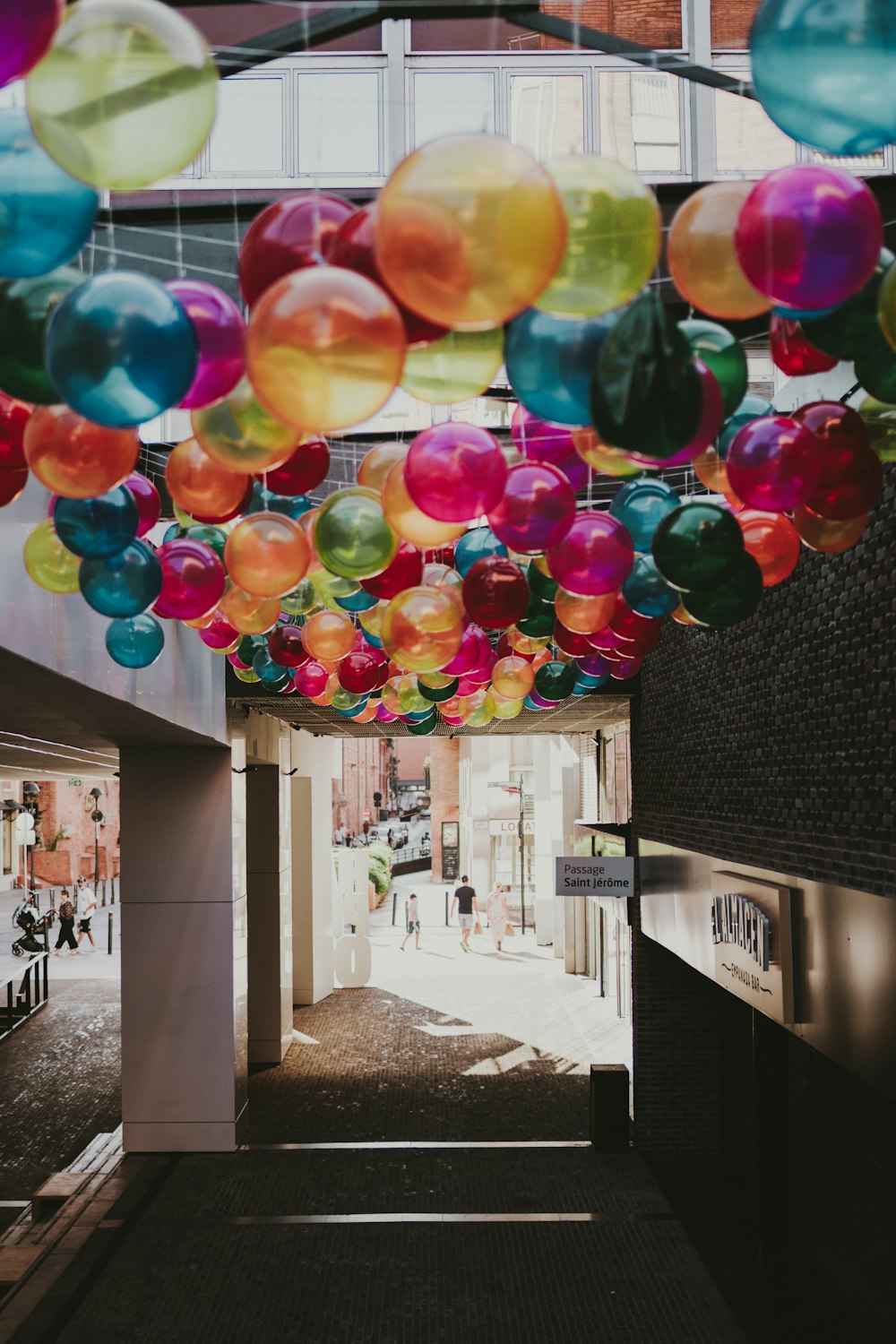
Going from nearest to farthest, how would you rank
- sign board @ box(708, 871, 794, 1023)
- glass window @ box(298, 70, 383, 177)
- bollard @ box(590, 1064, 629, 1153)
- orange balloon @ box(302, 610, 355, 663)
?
1. orange balloon @ box(302, 610, 355, 663)
2. sign board @ box(708, 871, 794, 1023)
3. glass window @ box(298, 70, 383, 177)
4. bollard @ box(590, 1064, 629, 1153)

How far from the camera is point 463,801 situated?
119 ft

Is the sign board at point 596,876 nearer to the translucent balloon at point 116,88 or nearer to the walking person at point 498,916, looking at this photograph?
the translucent balloon at point 116,88

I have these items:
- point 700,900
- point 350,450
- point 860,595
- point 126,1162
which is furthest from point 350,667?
point 126,1162

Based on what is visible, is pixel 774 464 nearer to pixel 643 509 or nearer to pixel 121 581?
pixel 643 509

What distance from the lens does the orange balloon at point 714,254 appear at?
2.25 meters

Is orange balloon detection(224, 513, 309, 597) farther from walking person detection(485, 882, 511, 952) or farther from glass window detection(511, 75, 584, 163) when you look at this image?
walking person detection(485, 882, 511, 952)

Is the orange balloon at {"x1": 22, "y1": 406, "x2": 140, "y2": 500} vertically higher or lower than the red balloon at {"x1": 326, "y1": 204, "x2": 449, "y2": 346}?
lower

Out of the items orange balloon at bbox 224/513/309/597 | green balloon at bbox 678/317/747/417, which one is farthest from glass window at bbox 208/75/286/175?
green balloon at bbox 678/317/747/417

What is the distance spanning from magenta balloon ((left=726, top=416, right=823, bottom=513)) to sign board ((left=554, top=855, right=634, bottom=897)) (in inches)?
312

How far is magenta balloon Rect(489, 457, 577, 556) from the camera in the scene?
3.18 meters

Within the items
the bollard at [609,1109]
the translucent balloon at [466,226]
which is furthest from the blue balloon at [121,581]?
the bollard at [609,1109]

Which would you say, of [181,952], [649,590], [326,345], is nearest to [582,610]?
[649,590]

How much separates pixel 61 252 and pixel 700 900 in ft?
23.7

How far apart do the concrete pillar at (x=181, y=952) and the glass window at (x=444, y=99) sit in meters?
6.00
